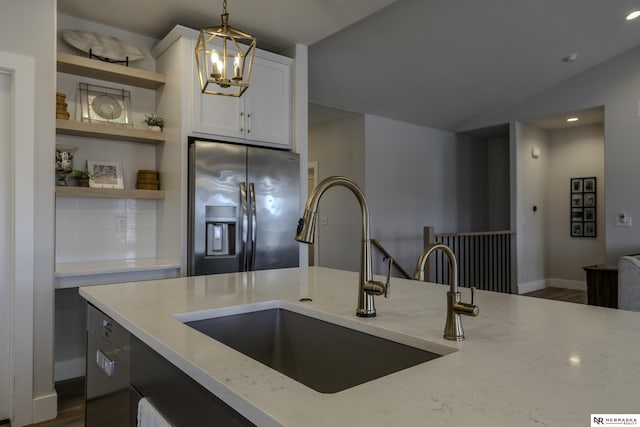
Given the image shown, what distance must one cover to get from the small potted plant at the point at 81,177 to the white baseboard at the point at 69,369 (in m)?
1.30

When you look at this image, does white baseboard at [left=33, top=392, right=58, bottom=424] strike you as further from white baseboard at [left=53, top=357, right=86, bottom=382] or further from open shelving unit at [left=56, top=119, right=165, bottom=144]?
open shelving unit at [left=56, top=119, right=165, bottom=144]

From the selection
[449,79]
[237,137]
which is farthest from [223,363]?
[449,79]

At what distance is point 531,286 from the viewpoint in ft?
21.0

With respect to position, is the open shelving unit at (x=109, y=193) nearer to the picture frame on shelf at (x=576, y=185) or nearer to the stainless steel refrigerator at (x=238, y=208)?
the stainless steel refrigerator at (x=238, y=208)

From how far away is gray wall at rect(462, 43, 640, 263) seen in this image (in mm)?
5012

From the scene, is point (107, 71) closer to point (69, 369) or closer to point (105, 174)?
point (105, 174)

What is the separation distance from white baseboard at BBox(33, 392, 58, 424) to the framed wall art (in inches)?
269

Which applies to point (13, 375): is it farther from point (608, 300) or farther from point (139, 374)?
point (608, 300)

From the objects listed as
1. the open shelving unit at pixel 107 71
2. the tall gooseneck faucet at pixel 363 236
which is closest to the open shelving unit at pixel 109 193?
the open shelving unit at pixel 107 71

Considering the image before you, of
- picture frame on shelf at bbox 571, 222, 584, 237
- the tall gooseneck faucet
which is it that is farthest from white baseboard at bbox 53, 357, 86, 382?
picture frame on shelf at bbox 571, 222, 584, 237

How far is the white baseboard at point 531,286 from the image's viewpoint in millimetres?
6191

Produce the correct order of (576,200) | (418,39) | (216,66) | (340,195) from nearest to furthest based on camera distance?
(216,66)
(418,39)
(340,195)
(576,200)

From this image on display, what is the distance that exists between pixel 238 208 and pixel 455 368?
243 cm

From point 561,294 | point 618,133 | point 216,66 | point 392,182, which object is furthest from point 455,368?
point 561,294
